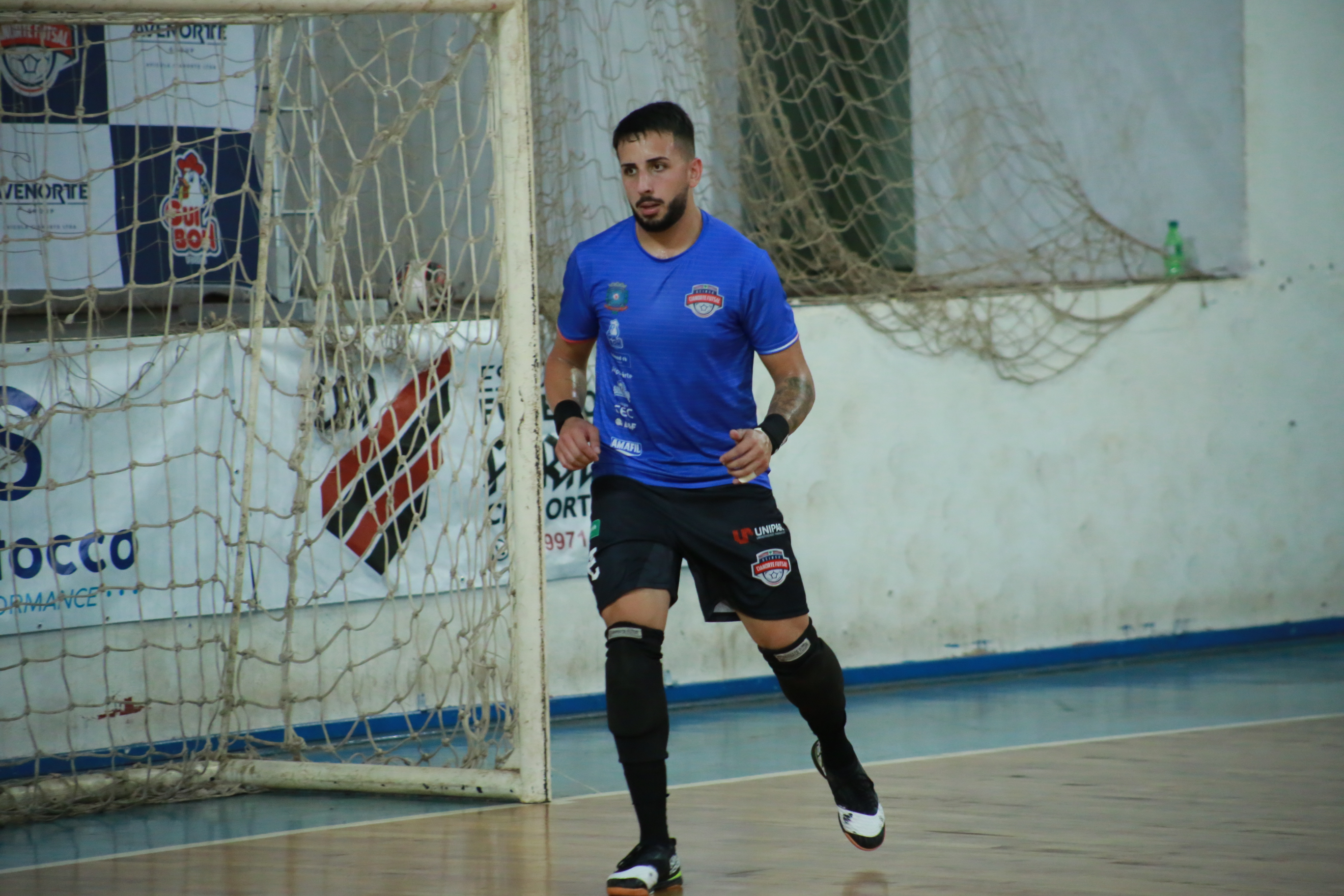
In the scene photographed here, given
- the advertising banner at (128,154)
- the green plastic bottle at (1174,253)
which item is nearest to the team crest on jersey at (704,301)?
the advertising banner at (128,154)

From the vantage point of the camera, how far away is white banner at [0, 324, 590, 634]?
523cm

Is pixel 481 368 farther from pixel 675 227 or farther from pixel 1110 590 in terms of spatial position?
pixel 1110 590

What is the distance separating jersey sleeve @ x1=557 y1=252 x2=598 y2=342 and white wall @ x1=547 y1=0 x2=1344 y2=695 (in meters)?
2.56

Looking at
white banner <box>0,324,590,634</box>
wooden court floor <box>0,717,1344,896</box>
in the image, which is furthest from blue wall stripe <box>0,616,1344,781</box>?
wooden court floor <box>0,717,1344,896</box>

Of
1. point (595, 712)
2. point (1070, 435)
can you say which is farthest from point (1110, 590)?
point (595, 712)

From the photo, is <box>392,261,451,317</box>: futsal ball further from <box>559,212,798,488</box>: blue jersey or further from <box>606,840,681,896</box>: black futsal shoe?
<box>606,840,681,896</box>: black futsal shoe

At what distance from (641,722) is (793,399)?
895 mm

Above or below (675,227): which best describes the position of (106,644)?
below

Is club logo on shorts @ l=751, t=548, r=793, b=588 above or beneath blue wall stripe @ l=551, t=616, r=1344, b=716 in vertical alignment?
above

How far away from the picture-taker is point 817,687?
3916mm

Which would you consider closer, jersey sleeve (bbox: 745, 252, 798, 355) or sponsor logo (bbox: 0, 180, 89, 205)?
jersey sleeve (bbox: 745, 252, 798, 355)

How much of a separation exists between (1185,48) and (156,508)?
5.56 m

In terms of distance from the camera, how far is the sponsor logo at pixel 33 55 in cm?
545

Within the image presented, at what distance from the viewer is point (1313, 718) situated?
227 inches
